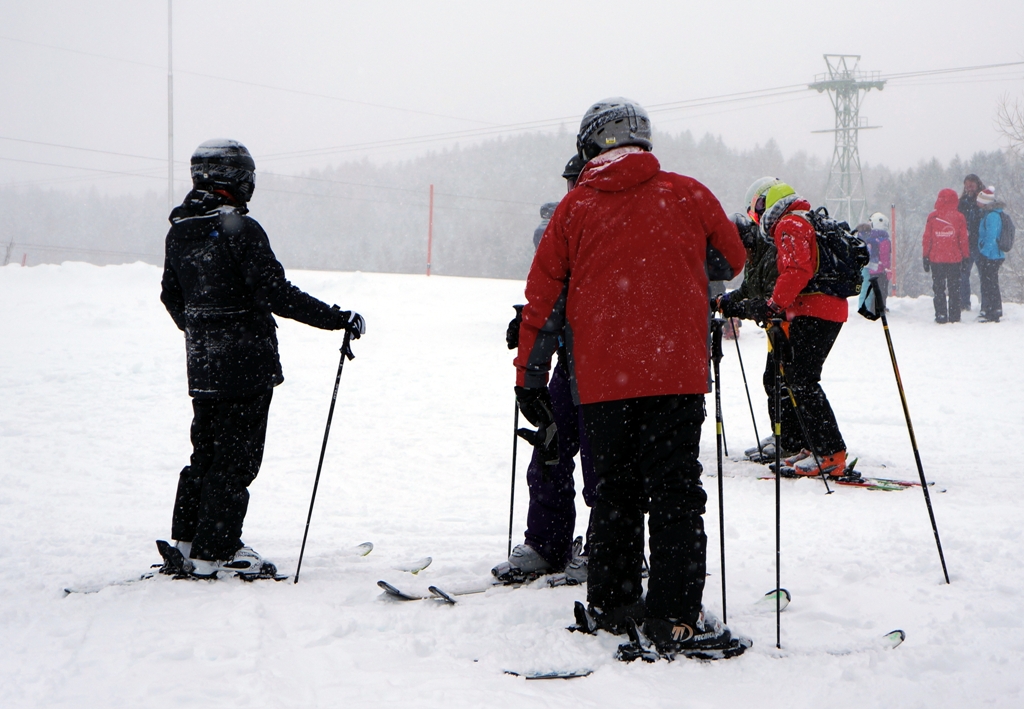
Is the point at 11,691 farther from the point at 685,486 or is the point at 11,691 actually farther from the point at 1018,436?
the point at 1018,436

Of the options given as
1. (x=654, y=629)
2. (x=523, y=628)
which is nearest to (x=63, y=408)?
(x=523, y=628)

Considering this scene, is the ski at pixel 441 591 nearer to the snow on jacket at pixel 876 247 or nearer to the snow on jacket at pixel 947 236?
the snow on jacket at pixel 876 247

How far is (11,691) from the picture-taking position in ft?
7.66

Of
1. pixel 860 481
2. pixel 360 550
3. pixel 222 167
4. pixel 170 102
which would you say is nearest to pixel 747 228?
pixel 860 481

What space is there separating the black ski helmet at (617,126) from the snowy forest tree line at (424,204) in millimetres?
65412

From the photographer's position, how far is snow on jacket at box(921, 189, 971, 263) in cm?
1266

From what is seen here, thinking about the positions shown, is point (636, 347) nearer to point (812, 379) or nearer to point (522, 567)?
point (522, 567)

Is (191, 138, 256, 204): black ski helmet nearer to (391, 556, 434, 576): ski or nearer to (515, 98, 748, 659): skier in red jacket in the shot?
(515, 98, 748, 659): skier in red jacket

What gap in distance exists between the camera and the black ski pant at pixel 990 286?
41.2 feet

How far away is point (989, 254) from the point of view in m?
12.6

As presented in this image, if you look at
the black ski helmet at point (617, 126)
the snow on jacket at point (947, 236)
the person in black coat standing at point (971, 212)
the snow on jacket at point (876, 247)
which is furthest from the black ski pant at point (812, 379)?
the person in black coat standing at point (971, 212)

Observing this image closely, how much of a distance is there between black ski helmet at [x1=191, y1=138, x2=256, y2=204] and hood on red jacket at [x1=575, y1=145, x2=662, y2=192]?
1782 mm

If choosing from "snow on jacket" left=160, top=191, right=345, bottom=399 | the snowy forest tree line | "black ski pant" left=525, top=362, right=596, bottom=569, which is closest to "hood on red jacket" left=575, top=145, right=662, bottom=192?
"black ski pant" left=525, top=362, right=596, bottom=569

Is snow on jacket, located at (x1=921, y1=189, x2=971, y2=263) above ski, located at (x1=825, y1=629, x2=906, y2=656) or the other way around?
above
